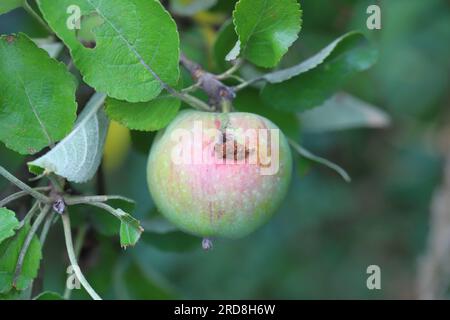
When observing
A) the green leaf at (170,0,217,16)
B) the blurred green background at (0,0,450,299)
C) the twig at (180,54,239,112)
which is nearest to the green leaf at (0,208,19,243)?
the twig at (180,54,239,112)

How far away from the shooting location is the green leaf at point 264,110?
987 millimetres

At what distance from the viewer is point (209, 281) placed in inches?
82.4

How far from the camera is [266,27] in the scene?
81 centimetres

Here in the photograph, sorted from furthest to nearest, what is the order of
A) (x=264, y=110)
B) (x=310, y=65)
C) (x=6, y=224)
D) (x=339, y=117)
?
(x=339, y=117), (x=264, y=110), (x=310, y=65), (x=6, y=224)

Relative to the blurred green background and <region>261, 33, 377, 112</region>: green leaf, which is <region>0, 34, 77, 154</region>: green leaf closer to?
<region>261, 33, 377, 112</region>: green leaf

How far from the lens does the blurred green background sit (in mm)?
1792

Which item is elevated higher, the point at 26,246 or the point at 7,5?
the point at 7,5

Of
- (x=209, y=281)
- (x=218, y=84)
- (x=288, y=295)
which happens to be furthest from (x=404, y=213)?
(x=218, y=84)

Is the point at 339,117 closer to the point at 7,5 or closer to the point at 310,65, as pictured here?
the point at 310,65

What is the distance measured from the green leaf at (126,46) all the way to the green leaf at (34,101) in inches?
1.7

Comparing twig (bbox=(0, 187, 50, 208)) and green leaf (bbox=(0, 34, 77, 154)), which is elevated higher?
green leaf (bbox=(0, 34, 77, 154))

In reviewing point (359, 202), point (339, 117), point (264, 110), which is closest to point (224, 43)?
point (264, 110)

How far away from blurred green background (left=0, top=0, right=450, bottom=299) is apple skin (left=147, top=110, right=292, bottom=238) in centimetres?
80

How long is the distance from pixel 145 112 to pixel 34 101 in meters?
0.12
